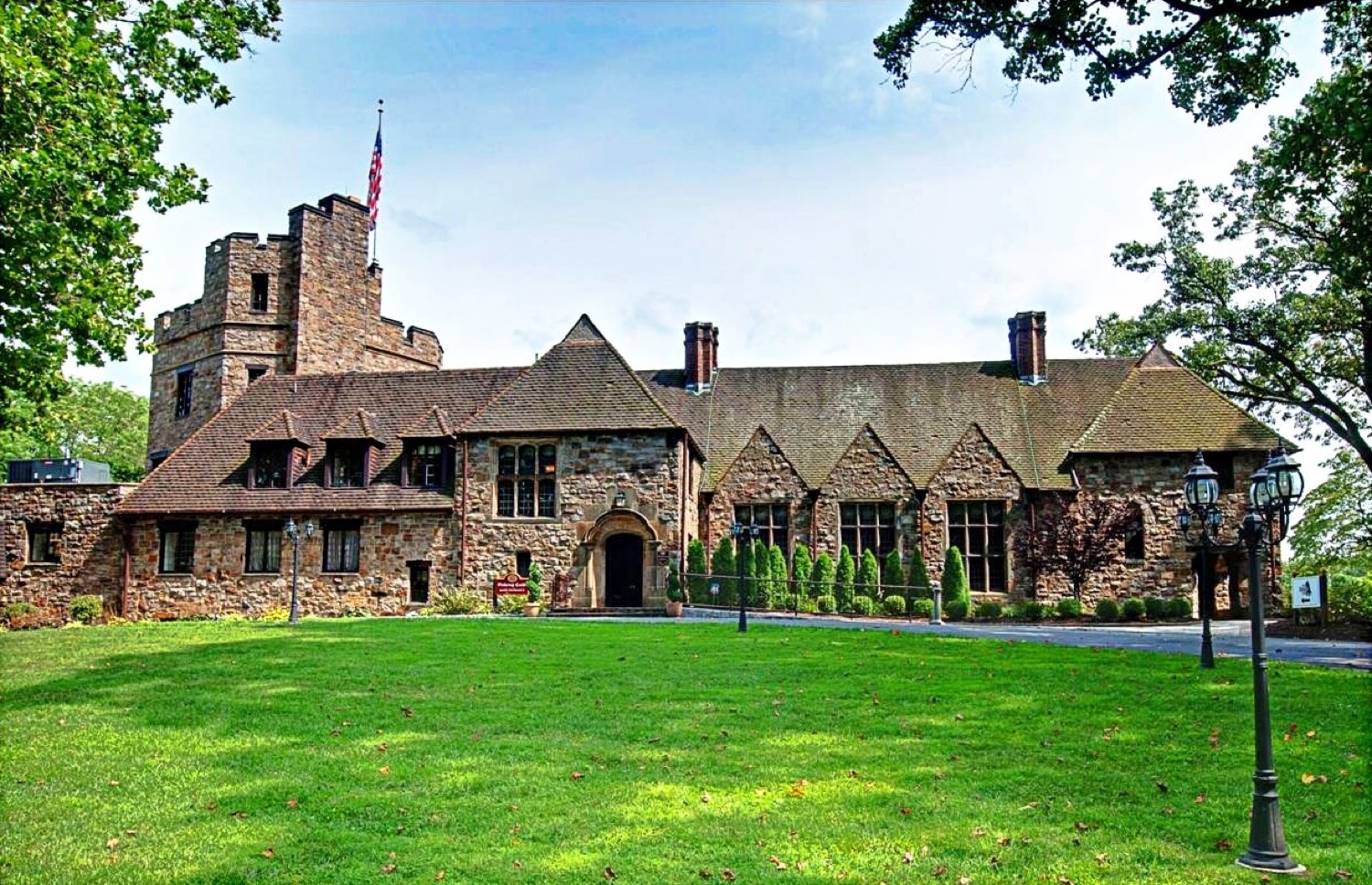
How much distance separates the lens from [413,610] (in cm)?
3216

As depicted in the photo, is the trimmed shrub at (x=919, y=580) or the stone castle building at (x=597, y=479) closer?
the stone castle building at (x=597, y=479)

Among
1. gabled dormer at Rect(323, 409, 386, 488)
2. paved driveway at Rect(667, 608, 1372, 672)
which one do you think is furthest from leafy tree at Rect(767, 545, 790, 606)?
gabled dormer at Rect(323, 409, 386, 488)

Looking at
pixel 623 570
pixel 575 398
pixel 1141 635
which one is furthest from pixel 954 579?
pixel 575 398

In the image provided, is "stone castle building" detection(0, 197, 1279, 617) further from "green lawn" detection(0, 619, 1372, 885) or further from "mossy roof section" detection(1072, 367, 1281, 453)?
"green lawn" detection(0, 619, 1372, 885)

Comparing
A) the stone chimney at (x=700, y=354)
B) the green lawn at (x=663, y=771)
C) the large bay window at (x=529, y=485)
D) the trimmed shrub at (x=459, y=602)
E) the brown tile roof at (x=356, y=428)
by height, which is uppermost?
the stone chimney at (x=700, y=354)

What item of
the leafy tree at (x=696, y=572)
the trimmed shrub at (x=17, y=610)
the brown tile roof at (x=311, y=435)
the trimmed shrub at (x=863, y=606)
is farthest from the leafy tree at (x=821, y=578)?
the trimmed shrub at (x=17, y=610)

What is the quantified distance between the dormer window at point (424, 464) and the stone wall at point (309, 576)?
4.38 ft

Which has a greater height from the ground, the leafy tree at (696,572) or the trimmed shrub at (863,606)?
the leafy tree at (696,572)

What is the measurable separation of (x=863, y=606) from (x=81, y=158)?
932 inches

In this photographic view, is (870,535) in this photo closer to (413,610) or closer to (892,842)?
(413,610)

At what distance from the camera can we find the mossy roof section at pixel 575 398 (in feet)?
107

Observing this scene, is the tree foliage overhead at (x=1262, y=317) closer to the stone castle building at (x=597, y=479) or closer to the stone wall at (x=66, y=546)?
the stone castle building at (x=597, y=479)

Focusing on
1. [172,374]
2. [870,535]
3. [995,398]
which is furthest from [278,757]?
[172,374]

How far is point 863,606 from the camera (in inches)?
1270
